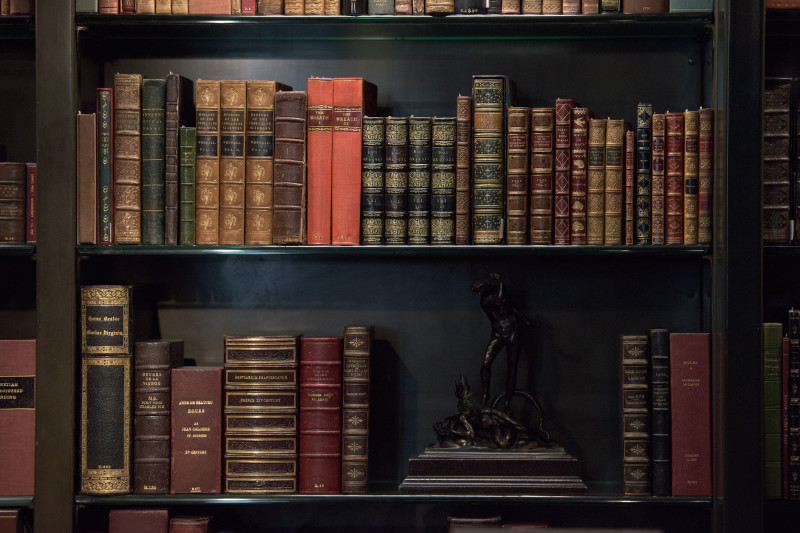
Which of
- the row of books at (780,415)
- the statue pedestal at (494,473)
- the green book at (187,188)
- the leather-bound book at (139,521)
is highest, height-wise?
the green book at (187,188)

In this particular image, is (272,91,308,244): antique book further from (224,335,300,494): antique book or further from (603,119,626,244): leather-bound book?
(603,119,626,244): leather-bound book

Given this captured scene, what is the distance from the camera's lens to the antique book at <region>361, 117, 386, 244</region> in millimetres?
1915

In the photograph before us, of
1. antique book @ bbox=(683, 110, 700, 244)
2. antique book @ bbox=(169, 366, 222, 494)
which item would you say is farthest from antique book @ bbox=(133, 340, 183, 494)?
antique book @ bbox=(683, 110, 700, 244)

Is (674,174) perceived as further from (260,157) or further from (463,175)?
(260,157)

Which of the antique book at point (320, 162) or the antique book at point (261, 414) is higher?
the antique book at point (320, 162)

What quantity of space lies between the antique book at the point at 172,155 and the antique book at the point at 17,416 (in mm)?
423

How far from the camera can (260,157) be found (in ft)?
6.29

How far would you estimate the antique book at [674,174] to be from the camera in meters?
1.88

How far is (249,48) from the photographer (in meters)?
2.19

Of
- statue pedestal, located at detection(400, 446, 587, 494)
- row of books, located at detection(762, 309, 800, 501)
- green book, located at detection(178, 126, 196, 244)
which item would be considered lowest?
statue pedestal, located at detection(400, 446, 587, 494)

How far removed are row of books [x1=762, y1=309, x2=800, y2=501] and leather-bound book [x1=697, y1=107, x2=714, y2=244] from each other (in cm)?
27

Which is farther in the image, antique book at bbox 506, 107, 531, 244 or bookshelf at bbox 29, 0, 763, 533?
bookshelf at bbox 29, 0, 763, 533

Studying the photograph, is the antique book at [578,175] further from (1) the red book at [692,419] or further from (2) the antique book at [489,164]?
(1) the red book at [692,419]

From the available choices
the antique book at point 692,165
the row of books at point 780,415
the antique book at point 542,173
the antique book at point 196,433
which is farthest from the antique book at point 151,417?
the row of books at point 780,415
